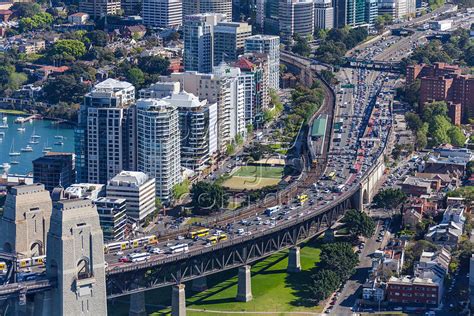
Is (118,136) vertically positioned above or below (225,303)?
above

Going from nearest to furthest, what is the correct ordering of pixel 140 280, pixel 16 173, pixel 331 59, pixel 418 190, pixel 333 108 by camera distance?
pixel 140 280 < pixel 418 190 < pixel 16 173 < pixel 333 108 < pixel 331 59

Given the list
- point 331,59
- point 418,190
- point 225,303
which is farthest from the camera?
point 331,59

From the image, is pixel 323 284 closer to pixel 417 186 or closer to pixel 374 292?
pixel 374 292

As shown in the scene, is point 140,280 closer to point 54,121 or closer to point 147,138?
point 147,138

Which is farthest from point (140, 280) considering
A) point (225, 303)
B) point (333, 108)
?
point (333, 108)

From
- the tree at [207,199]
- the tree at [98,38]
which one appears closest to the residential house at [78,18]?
the tree at [98,38]

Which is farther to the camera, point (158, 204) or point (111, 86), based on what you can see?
point (111, 86)

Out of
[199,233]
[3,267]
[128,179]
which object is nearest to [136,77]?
[128,179]
